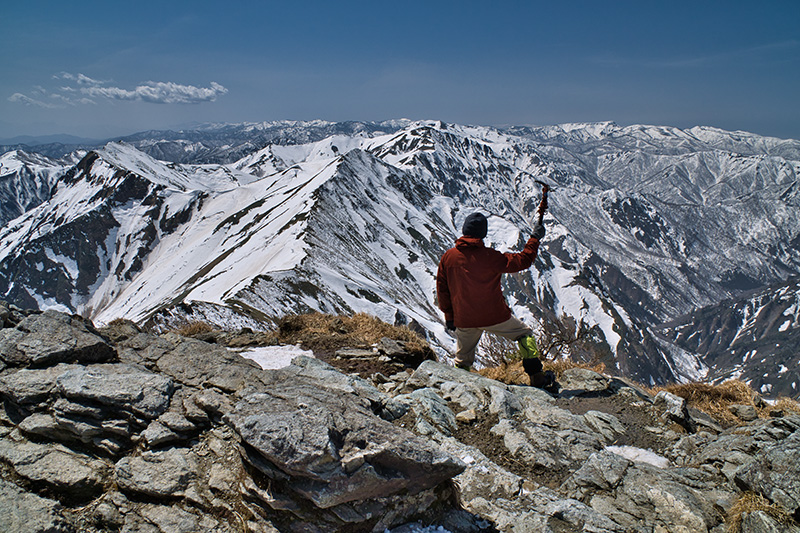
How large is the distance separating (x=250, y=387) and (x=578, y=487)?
15.6 feet

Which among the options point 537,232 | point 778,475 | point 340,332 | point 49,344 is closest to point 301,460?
point 49,344

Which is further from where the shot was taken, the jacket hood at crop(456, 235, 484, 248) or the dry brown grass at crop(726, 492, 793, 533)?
the jacket hood at crop(456, 235, 484, 248)

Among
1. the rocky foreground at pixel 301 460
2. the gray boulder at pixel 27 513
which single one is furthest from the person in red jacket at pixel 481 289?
the gray boulder at pixel 27 513

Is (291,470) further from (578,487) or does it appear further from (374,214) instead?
(374,214)

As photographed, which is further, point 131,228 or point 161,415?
point 131,228

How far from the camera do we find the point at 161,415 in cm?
529

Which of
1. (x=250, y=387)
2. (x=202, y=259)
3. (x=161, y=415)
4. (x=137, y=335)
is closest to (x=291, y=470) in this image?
(x=250, y=387)

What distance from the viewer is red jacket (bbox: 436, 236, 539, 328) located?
883 cm

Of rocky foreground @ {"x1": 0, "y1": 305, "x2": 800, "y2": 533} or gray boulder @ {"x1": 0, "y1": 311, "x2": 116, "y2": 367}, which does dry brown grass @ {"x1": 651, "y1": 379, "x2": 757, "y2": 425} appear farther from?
gray boulder @ {"x1": 0, "y1": 311, "x2": 116, "y2": 367}

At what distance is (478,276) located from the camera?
8.90 m

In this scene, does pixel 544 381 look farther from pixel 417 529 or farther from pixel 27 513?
pixel 27 513

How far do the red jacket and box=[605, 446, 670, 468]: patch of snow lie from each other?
125 inches

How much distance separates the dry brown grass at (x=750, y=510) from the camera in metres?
4.69

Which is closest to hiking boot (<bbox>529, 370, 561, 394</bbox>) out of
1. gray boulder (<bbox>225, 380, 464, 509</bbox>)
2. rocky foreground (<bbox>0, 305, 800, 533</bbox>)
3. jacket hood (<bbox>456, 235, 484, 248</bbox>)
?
rocky foreground (<bbox>0, 305, 800, 533</bbox>)
